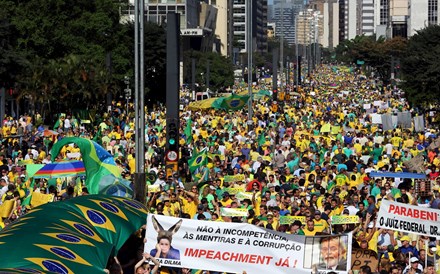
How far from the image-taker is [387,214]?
15477 mm

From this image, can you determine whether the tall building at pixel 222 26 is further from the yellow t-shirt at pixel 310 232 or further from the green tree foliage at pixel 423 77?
the yellow t-shirt at pixel 310 232

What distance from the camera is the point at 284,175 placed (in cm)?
2373

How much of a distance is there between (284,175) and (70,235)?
486 inches

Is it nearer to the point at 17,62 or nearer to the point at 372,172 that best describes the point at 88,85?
the point at 17,62

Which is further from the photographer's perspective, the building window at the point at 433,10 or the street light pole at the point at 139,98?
the building window at the point at 433,10

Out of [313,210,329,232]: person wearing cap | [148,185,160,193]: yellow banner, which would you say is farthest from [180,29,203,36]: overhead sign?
[313,210,329,232]: person wearing cap

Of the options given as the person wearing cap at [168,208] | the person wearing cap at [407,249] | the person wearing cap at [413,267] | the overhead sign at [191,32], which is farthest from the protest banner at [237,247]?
the overhead sign at [191,32]

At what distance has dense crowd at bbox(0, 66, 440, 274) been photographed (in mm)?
16417

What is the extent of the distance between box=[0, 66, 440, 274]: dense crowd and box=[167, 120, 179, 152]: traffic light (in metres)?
0.59

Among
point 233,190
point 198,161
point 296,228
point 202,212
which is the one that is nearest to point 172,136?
point 198,161

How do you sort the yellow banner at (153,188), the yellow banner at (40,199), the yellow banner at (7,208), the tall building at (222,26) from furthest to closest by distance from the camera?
the tall building at (222,26), the yellow banner at (153,188), the yellow banner at (40,199), the yellow banner at (7,208)

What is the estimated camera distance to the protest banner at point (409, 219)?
15.2 meters

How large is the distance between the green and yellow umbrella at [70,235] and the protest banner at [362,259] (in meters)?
2.46

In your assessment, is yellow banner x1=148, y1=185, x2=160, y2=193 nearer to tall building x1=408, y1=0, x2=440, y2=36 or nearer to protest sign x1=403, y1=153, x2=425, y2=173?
protest sign x1=403, y1=153, x2=425, y2=173
